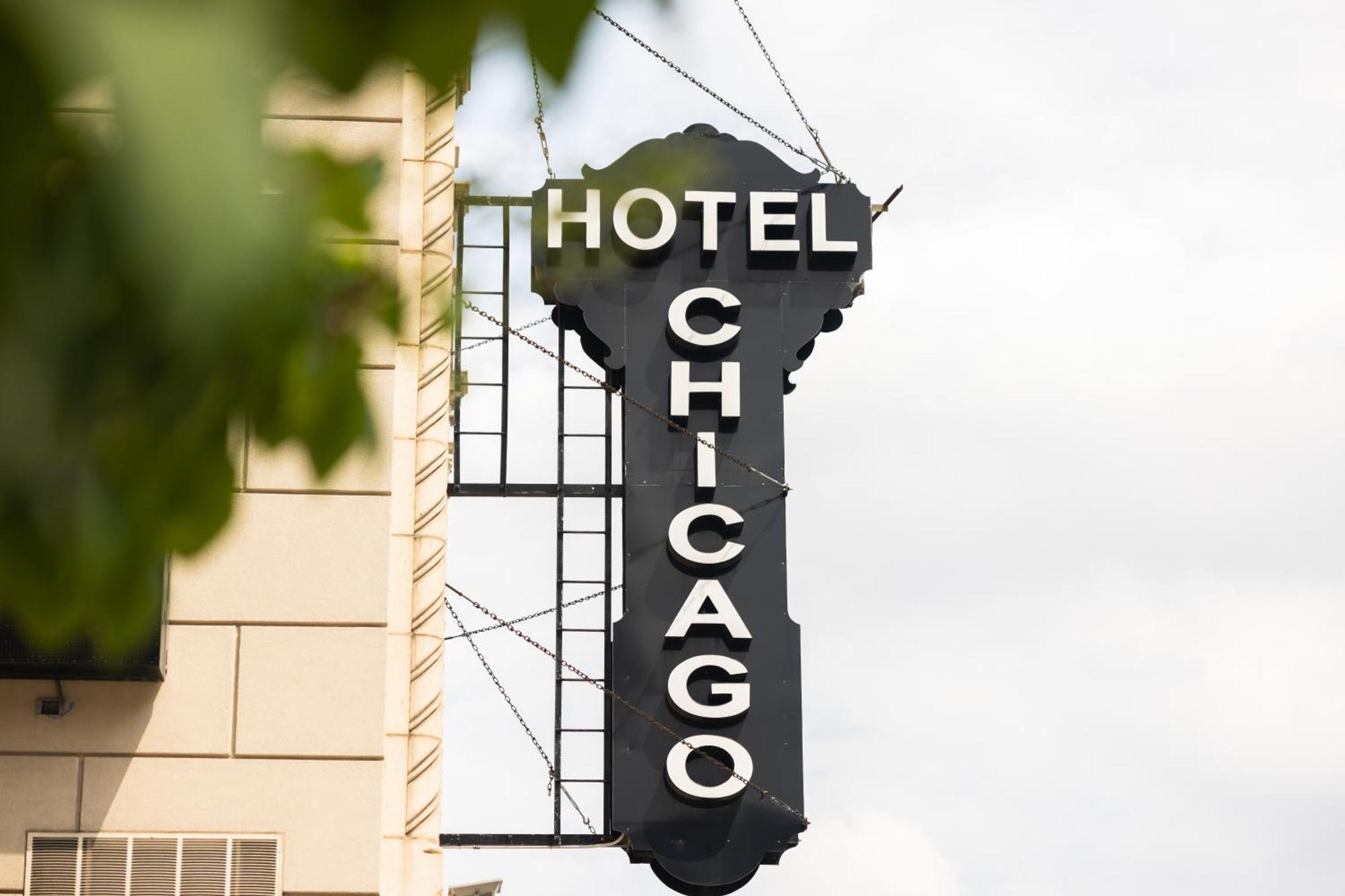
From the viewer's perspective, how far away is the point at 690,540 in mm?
18094

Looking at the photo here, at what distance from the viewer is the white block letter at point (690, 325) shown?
18453mm

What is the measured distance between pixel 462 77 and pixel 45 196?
41 centimetres

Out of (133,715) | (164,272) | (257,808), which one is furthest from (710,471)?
(164,272)

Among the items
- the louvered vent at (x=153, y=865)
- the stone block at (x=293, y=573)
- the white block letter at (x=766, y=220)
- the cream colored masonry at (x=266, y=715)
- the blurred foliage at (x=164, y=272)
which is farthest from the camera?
the white block letter at (x=766, y=220)

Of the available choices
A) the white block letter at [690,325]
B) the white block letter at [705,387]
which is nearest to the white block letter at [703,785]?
the white block letter at [705,387]

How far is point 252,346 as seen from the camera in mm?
1644

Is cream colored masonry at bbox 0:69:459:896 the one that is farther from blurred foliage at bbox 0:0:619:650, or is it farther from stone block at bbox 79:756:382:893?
blurred foliage at bbox 0:0:619:650

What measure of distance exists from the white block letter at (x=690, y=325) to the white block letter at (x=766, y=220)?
0.60m

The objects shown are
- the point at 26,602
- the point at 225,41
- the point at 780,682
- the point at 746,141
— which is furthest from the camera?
the point at 746,141

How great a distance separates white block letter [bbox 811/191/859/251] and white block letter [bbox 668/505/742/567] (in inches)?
111

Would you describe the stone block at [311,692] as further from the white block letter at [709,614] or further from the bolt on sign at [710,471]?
the white block letter at [709,614]

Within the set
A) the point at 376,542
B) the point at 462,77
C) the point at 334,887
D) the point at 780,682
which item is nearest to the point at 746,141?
the point at 780,682

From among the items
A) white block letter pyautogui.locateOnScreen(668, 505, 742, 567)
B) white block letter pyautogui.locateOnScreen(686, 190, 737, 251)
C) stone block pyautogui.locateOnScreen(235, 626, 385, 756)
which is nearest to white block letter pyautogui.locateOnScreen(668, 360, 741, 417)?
white block letter pyautogui.locateOnScreen(668, 505, 742, 567)

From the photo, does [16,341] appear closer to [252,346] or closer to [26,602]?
[252,346]
